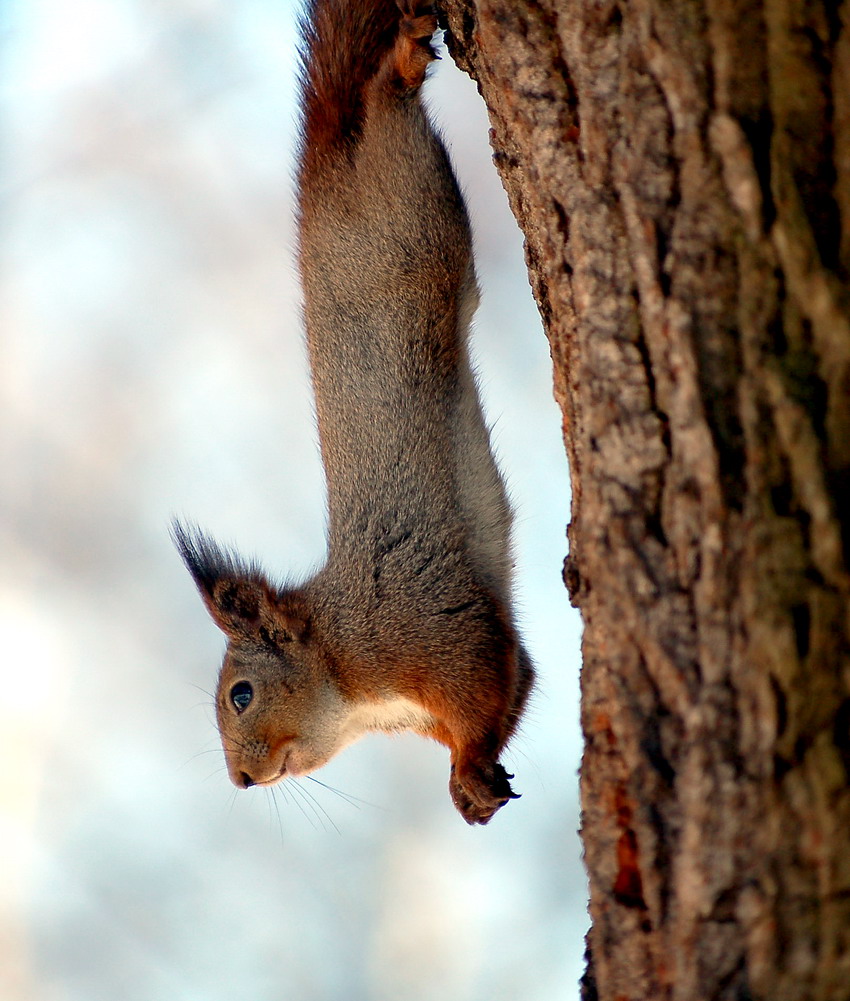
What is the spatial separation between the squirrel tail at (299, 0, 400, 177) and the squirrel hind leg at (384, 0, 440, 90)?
0.13 meters

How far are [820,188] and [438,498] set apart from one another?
5.51 ft

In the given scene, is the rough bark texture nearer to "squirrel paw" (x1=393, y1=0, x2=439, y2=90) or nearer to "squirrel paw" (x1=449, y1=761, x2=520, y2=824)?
"squirrel paw" (x1=393, y1=0, x2=439, y2=90)

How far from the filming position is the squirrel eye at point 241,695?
311 centimetres

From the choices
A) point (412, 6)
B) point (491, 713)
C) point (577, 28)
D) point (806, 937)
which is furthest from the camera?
point (491, 713)

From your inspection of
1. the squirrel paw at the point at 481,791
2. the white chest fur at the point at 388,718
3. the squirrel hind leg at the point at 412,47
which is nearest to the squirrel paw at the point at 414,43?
the squirrel hind leg at the point at 412,47

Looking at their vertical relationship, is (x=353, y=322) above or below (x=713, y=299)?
above

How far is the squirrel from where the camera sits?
2.90 meters

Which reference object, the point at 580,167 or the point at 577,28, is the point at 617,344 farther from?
the point at 577,28

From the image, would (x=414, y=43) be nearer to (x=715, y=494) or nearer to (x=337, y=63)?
(x=337, y=63)

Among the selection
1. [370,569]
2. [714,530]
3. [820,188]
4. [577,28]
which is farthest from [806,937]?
[370,569]

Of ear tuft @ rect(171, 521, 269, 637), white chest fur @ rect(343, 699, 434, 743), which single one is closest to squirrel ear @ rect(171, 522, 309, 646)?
ear tuft @ rect(171, 521, 269, 637)

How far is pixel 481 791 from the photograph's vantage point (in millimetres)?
2857

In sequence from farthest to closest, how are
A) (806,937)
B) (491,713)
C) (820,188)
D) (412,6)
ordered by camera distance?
(491,713) → (412,6) → (820,188) → (806,937)

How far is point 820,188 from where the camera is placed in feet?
4.58
